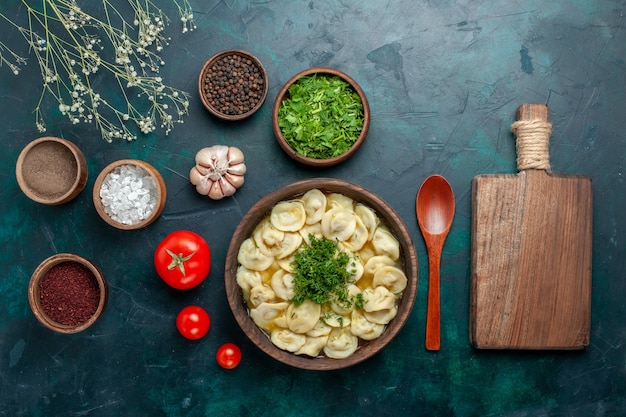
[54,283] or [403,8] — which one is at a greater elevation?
[403,8]

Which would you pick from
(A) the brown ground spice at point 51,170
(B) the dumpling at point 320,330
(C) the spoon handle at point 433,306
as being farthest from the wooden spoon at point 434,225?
(A) the brown ground spice at point 51,170

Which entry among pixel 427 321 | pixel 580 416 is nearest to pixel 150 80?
pixel 427 321

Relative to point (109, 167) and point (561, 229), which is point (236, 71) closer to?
point (109, 167)

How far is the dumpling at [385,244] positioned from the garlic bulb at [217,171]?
0.80m

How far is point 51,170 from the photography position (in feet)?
10.2

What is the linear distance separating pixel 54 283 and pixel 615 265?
120 inches

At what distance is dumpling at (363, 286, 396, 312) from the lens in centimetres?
290

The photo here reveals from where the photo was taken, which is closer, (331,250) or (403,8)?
(331,250)

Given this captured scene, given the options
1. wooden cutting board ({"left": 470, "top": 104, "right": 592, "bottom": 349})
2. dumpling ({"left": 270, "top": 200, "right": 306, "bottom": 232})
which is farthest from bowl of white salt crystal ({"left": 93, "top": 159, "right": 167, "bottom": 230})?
wooden cutting board ({"left": 470, "top": 104, "right": 592, "bottom": 349})

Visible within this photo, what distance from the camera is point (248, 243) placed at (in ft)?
9.77

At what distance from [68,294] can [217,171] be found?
1.02 metres

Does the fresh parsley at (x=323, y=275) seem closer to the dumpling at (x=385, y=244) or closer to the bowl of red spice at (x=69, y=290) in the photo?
the dumpling at (x=385, y=244)

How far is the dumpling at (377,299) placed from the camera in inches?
114

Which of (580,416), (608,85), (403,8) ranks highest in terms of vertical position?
(403,8)
